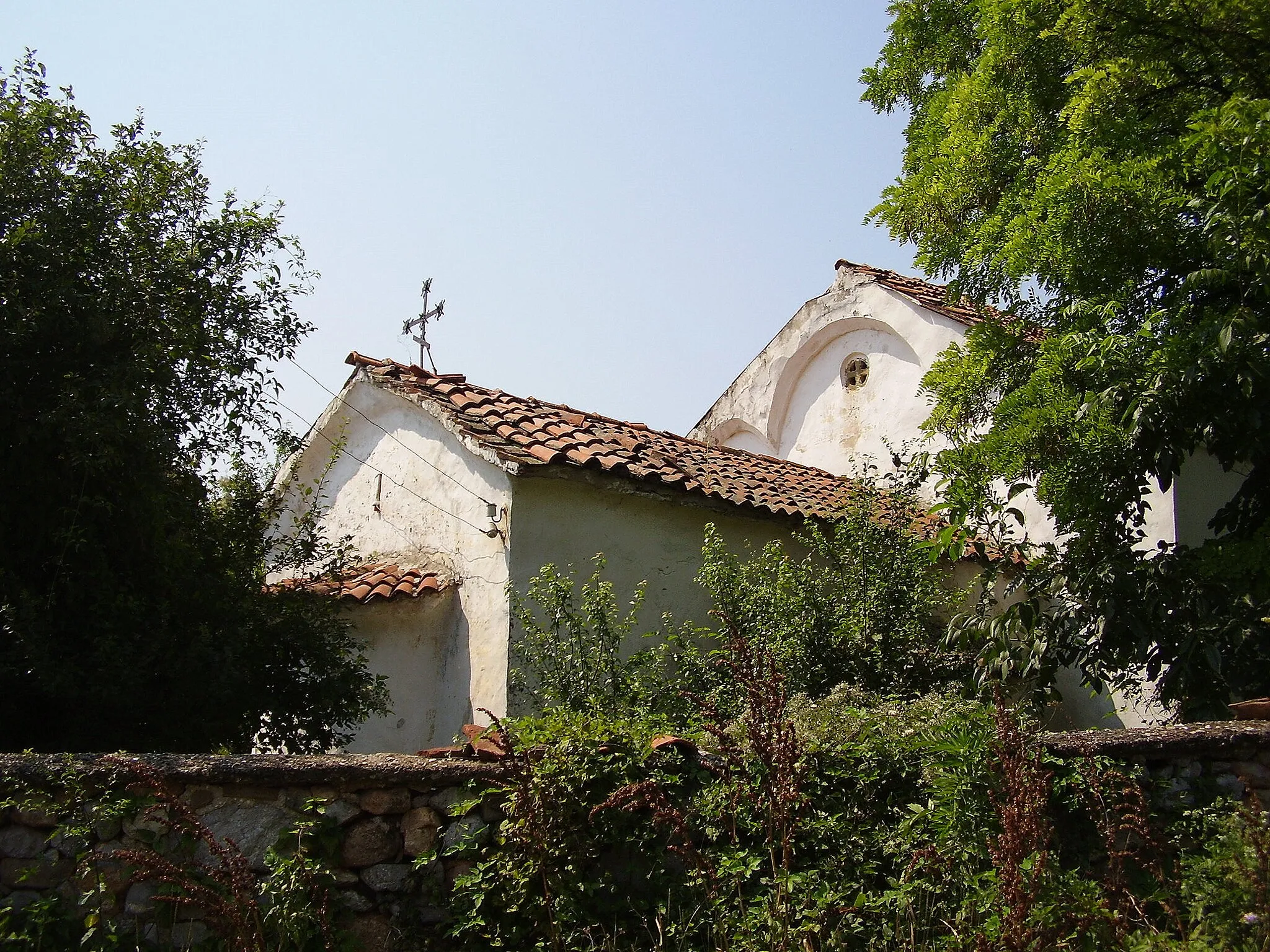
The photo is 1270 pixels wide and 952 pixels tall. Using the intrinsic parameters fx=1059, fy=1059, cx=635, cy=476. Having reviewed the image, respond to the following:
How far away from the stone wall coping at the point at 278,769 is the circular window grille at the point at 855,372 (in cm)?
934

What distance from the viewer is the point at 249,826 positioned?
4.21 m

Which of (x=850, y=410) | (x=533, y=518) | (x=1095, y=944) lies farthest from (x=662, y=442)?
(x=1095, y=944)

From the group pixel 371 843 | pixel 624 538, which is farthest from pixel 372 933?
pixel 624 538

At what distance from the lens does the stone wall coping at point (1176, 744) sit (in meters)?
4.39

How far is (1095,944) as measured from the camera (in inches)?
147

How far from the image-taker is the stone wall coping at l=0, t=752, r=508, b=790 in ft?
13.4

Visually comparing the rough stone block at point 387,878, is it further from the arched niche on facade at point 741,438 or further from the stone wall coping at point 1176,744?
the arched niche on facade at point 741,438

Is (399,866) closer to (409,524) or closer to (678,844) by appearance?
(678,844)

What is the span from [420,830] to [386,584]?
13.9 ft

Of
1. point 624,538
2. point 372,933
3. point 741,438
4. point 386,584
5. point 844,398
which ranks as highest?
point 844,398

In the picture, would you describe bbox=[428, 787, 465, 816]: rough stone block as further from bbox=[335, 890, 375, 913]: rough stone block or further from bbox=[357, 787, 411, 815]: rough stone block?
bbox=[335, 890, 375, 913]: rough stone block

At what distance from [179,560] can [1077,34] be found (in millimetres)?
6791

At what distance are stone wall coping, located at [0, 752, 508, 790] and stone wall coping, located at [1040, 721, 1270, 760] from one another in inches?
95.9

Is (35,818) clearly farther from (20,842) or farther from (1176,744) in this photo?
(1176,744)
